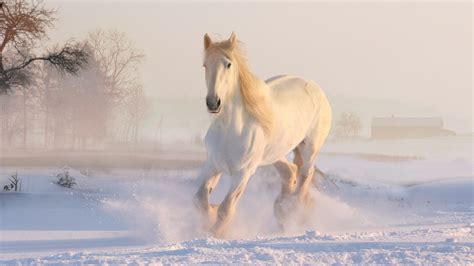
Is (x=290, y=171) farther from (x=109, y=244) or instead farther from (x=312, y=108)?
(x=109, y=244)

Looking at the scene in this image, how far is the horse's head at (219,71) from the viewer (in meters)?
6.50

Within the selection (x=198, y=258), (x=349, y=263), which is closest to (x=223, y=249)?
(x=198, y=258)

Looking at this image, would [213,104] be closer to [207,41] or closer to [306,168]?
[207,41]

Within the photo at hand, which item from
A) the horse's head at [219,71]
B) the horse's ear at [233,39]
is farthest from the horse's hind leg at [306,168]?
the horse's ear at [233,39]

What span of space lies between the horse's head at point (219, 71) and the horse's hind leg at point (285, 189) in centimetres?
218

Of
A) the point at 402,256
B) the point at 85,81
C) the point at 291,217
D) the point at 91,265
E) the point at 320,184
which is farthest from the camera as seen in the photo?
the point at 85,81

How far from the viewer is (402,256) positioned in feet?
18.8

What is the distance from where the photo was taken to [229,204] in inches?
283

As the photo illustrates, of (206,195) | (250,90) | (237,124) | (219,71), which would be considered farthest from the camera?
(206,195)

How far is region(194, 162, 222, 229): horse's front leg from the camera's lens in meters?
7.37

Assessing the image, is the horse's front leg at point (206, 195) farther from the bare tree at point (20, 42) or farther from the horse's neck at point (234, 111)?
the bare tree at point (20, 42)

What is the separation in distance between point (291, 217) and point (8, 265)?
4.26 metres

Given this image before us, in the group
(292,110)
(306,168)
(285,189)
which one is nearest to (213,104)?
(292,110)

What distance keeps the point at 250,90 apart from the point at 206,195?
135 cm
